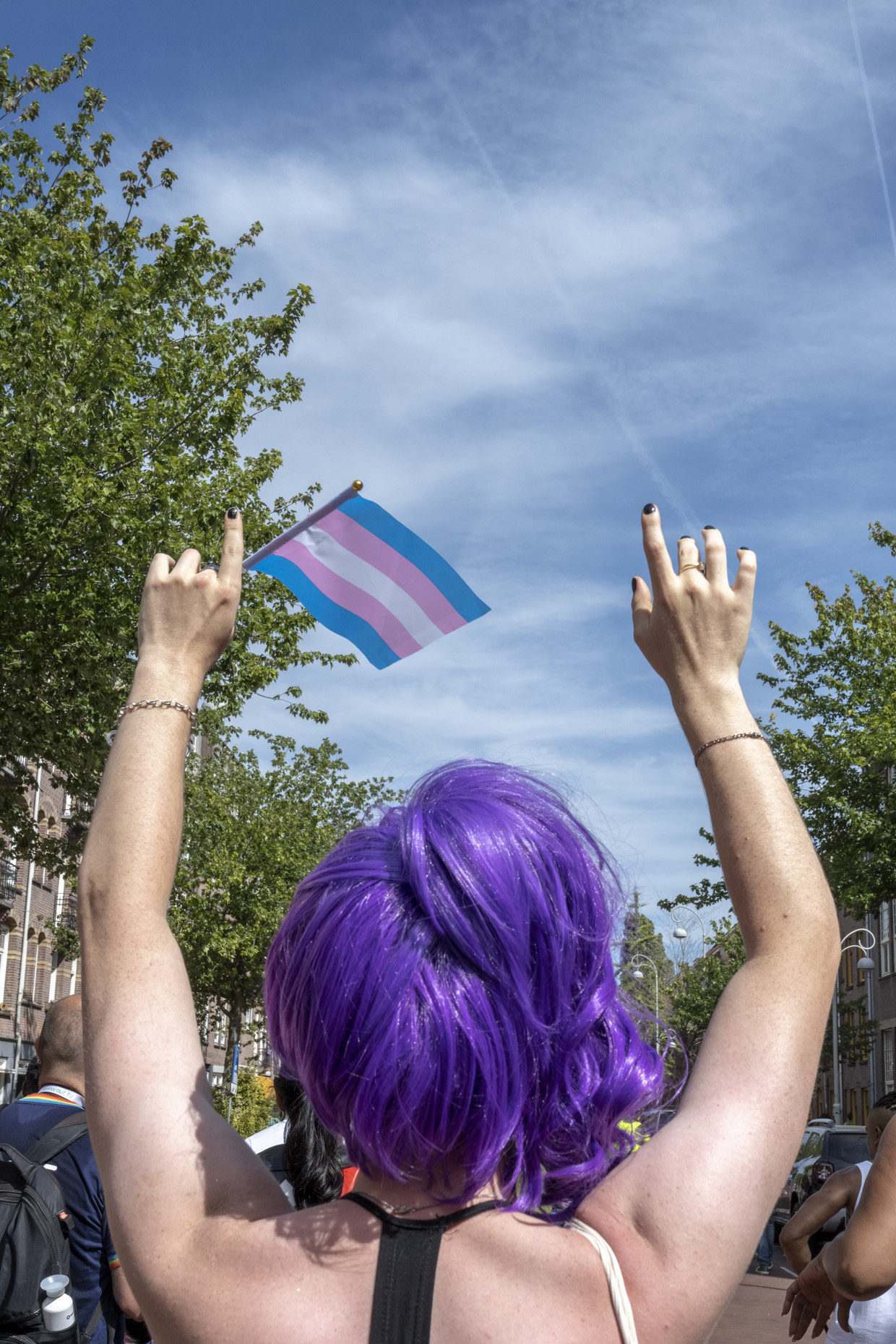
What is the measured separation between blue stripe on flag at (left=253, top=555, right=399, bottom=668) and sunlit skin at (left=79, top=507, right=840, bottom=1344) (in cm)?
236

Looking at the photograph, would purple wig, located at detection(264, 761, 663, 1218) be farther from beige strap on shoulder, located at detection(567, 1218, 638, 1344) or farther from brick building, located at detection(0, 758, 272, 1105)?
brick building, located at detection(0, 758, 272, 1105)

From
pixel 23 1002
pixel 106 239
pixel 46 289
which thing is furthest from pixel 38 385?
pixel 23 1002

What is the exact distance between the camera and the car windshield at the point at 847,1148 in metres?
18.3

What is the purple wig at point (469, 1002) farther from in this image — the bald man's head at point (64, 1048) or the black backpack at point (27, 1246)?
the bald man's head at point (64, 1048)

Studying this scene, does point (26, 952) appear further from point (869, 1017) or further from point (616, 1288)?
point (616, 1288)

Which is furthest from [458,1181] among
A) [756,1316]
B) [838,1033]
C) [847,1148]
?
[838,1033]

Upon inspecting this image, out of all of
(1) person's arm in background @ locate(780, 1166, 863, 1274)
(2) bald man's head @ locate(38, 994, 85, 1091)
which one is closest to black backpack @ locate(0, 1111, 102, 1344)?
(2) bald man's head @ locate(38, 994, 85, 1091)

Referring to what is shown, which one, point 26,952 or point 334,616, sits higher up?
point 26,952

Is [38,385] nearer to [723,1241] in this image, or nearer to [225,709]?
[225,709]

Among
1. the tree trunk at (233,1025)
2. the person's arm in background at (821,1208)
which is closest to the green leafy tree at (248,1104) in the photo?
the tree trunk at (233,1025)

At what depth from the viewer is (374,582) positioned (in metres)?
3.80

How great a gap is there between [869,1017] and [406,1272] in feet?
164

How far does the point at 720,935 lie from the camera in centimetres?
3541

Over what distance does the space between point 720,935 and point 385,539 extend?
110 feet
